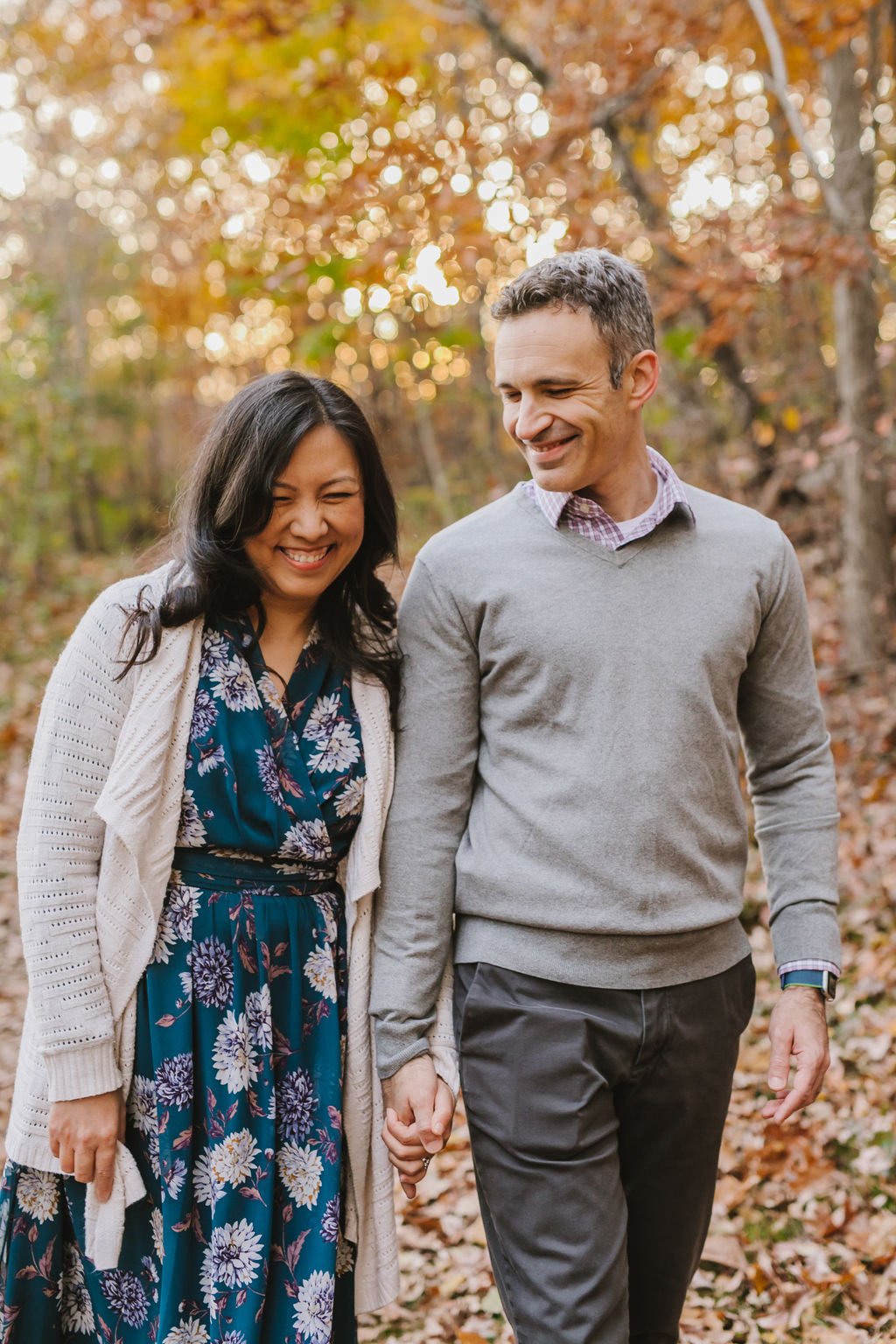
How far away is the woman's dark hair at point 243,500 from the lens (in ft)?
7.04

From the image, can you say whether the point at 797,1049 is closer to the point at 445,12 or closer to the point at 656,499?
the point at 656,499

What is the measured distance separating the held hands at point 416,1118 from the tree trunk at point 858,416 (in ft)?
15.4

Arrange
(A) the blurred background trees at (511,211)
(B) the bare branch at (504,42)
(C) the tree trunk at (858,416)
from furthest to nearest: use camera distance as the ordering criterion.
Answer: (B) the bare branch at (504,42) → (C) the tree trunk at (858,416) → (A) the blurred background trees at (511,211)

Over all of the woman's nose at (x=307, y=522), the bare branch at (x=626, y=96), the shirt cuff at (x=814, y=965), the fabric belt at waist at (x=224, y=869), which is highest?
the bare branch at (x=626, y=96)

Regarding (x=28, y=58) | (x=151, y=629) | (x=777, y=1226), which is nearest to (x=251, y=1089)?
(x=151, y=629)

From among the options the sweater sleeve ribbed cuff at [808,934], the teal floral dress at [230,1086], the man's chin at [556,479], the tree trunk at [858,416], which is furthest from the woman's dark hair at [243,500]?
the tree trunk at [858,416]

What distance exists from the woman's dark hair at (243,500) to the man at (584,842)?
0.56 ft

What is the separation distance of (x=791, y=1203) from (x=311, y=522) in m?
2.76

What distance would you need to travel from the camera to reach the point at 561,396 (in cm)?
220

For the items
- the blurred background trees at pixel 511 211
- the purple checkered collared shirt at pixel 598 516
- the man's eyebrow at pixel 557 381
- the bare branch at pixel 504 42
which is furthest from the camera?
the bare branch at pixel 504 42

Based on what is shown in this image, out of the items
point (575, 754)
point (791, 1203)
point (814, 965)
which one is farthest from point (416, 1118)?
point (791, 1203)

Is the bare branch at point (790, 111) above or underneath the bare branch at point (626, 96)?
underneath

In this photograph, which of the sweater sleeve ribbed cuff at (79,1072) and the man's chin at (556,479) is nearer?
the sweater sleeve ribbed cuff at (79,1072)

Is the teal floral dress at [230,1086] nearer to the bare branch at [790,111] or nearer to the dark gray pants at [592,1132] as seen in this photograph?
the dark gray pants at [592,1132]
